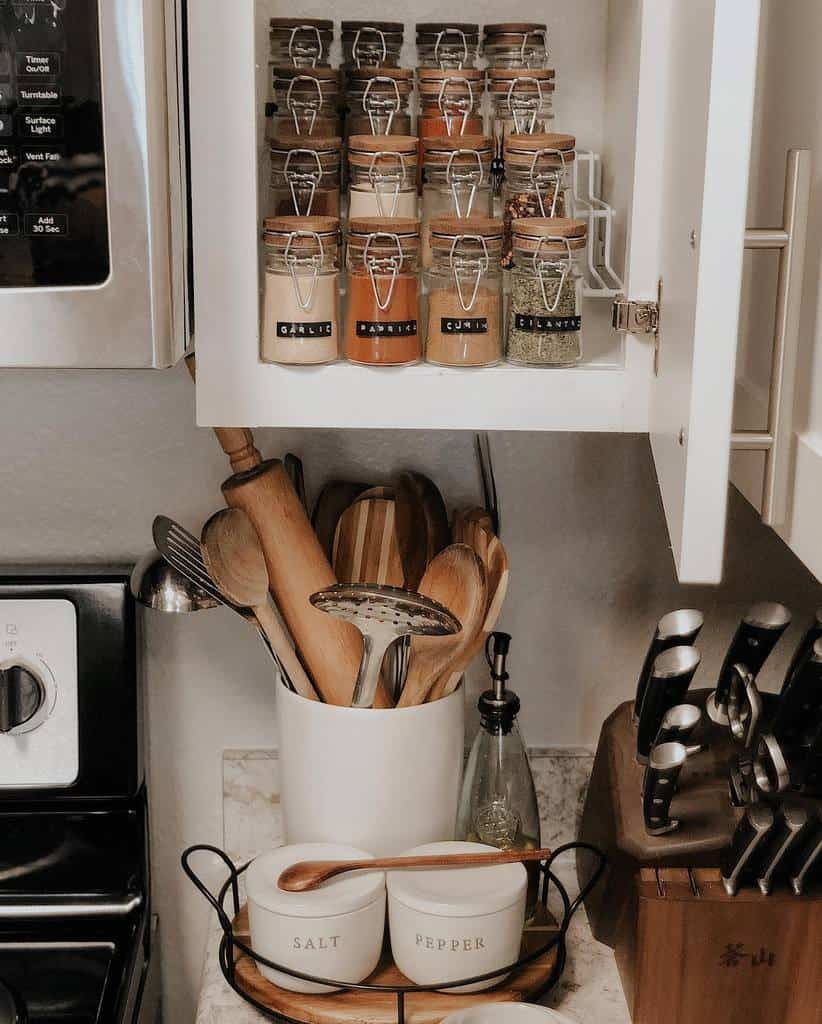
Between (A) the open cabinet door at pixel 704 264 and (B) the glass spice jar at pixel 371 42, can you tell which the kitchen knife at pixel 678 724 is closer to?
(A) the open cabinet door at pixel 704 264

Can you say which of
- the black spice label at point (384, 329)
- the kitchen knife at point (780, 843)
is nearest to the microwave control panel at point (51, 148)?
the black spice label at point (384, 329)

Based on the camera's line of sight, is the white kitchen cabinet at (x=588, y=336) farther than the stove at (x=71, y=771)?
No

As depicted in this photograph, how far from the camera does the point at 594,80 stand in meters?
1.06

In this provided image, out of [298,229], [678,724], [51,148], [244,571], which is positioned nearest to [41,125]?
[51,148]

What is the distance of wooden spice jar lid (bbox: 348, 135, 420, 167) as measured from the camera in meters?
0.86

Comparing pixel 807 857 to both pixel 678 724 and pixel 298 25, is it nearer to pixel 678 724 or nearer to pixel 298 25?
pixel 678 724

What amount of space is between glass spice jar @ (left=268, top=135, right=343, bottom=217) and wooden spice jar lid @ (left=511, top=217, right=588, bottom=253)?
0.54ft

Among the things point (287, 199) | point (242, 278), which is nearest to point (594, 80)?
point (287, 199)

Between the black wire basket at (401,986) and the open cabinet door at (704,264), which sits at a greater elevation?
the open cabinet door at (704,264)

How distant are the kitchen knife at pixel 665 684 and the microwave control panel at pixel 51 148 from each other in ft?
1.76

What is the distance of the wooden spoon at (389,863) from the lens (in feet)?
3.12

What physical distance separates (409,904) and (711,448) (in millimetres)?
525

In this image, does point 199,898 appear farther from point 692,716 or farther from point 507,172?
point 507,172

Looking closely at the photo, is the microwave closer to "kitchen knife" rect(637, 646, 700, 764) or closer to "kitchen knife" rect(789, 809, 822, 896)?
"kitchen knife" rect(637, 646, 700, 764)
